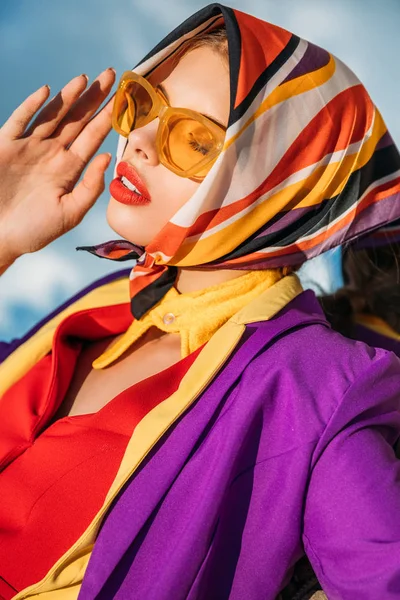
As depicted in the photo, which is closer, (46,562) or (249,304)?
(46,562)

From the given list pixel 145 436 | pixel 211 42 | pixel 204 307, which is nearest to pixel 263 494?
pixel 145 436

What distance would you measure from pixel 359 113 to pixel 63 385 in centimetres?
68

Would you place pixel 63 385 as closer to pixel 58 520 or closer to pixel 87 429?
pixel 87 429

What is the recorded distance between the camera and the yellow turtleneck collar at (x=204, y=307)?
121cm

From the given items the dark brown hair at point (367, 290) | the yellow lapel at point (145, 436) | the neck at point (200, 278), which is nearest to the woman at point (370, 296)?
the dark brown hair at point (367, 290)

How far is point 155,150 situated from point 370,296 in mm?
622

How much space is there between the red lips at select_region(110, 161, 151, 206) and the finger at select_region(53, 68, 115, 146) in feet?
0.79

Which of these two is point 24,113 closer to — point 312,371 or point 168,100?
point 168,100

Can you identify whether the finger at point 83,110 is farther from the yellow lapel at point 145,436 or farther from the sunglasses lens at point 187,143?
→ the yellow lapel at point 145,436

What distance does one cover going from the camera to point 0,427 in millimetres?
1278

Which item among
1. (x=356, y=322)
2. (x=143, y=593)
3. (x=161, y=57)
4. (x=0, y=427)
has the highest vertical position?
(x=161, y=57)

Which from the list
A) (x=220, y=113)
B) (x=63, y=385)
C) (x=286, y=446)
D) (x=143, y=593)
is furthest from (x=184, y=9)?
(x=143, y=593)

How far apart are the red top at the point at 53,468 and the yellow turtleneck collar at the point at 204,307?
47 millimetres

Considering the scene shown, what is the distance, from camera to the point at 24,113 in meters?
1.30
